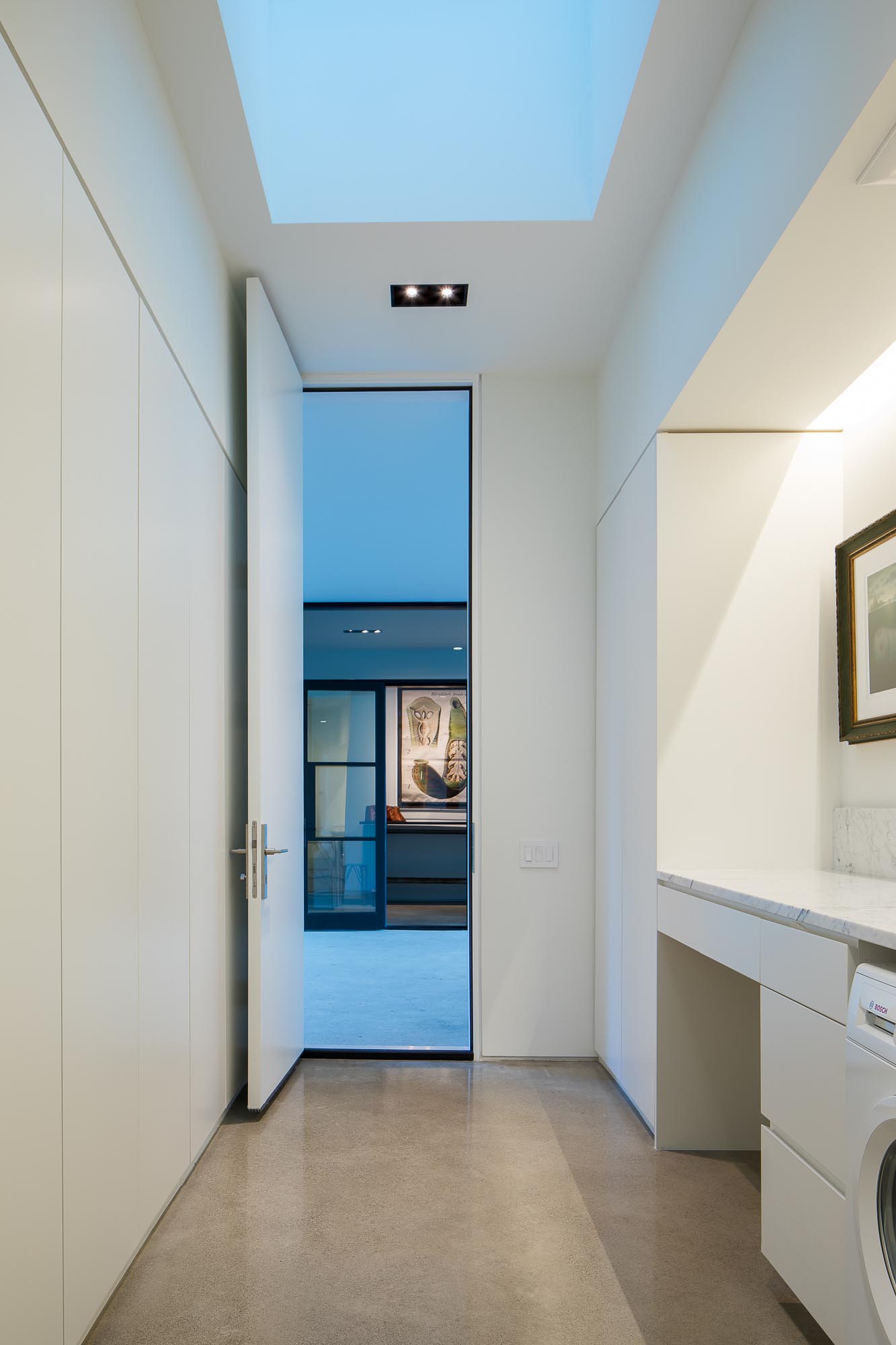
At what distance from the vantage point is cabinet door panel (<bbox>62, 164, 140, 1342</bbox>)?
1.71m

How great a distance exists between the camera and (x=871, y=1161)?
1.48 m

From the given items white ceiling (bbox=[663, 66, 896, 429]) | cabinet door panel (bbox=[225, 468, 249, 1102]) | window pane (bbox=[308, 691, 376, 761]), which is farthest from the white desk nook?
window pane (bbox=[308, 691, 376, 761])

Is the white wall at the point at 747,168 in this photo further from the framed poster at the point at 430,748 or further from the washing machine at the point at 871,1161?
the framed poster at the point at 430,748

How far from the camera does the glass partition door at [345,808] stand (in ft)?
25.2

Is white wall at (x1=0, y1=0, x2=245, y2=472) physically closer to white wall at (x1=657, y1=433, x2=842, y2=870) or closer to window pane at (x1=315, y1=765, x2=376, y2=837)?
white wall at (x1=657, y1=433, x2=842, y2=870)

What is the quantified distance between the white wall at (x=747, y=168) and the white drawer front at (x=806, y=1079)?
4.66 ft

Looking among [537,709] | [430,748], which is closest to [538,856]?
[537,709]

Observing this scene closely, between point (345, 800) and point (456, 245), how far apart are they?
215 inches

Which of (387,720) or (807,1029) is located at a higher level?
(387,720)

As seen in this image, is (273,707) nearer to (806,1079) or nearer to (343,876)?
(806,1079)

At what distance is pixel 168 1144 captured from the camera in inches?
92.4

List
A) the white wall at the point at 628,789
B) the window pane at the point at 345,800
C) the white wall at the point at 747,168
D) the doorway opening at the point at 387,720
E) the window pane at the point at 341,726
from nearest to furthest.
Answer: the white wall at the point at 747,168 → the white wall at the point at 628,789 → the doorway opening at the point at 387,720 → the window pane at the point at 345,800 → the window pane at the point at 341,726

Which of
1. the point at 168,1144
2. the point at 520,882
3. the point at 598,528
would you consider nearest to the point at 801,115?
the point at 598,528

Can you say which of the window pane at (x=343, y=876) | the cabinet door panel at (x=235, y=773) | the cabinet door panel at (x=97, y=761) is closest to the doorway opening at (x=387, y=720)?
the window pane at (x=343, y=876)
